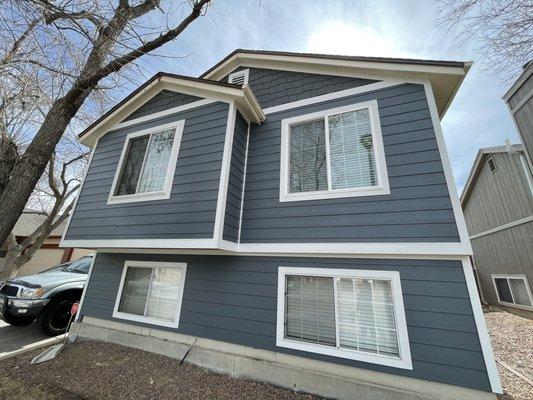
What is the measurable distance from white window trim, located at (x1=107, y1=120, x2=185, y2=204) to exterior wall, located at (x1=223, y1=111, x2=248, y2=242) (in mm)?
1285

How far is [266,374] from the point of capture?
13.0 feet

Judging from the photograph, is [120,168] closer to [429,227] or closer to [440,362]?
[429,227]

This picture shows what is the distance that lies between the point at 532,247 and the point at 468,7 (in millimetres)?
8305

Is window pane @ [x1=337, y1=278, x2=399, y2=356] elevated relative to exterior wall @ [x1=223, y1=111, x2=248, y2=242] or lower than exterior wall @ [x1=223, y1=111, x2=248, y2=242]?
lower

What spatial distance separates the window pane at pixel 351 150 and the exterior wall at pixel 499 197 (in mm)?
8746

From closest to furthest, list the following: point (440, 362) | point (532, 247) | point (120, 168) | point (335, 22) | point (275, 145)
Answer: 1. point (440, 362)
2. point (335, 22)
3. point (275, 145)
4. point (120, 168)
5. point (532, 247)

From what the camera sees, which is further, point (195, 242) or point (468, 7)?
point (468, 7)

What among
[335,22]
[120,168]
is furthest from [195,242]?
[335,22]

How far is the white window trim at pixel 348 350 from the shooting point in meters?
3.45

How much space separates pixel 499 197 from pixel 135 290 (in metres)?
14.0

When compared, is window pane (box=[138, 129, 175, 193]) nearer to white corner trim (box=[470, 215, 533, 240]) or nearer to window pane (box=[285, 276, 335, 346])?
window pane (box=[285, 276, 335, 346])

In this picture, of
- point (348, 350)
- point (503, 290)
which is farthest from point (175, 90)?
point (503, 290)

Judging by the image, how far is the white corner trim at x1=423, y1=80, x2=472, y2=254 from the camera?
3.53 metres

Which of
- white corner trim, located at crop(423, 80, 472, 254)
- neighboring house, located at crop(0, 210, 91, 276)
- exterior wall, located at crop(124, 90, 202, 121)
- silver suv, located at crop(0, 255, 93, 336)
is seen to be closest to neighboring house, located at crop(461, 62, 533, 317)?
white corner trim, located at crop(423, 80, 472, 254)
